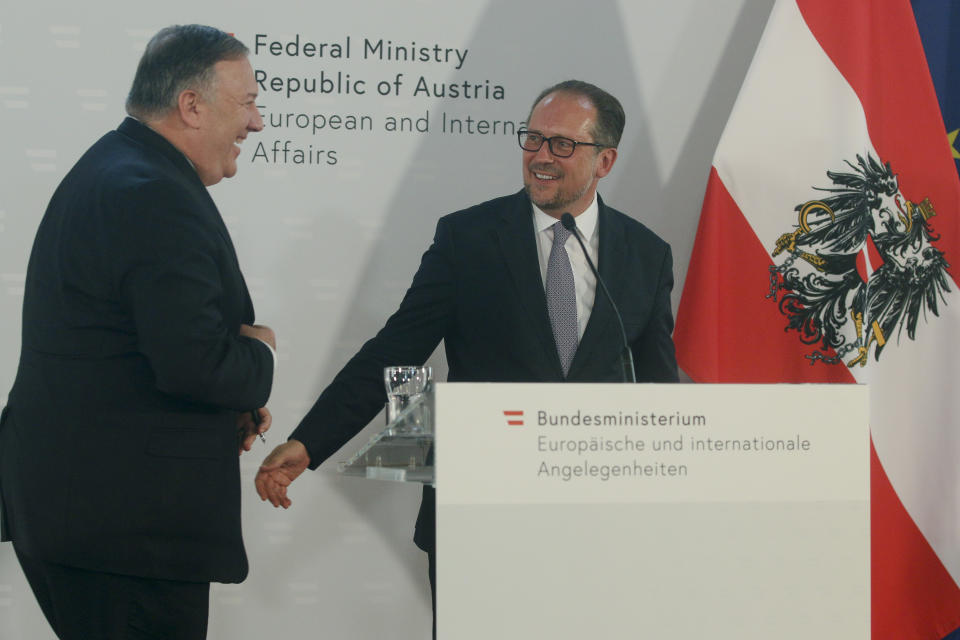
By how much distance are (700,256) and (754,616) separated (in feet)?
5.21

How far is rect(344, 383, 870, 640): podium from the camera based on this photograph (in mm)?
1471

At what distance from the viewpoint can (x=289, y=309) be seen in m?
2.98

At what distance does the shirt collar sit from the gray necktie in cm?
4

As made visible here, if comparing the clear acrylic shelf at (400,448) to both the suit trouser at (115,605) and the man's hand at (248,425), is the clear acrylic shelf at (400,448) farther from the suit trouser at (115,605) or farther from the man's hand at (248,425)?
the man's hand at (248,425)

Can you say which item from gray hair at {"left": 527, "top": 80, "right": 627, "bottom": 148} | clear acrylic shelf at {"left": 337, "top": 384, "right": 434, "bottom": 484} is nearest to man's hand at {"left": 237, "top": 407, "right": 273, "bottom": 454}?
clear acrylic shelf at {"left": 337, "top": 384, "right": 434, "bottom": 484}

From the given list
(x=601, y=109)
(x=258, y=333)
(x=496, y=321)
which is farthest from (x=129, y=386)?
(x=601, y=109)

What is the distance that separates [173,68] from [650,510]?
1377 millimetres

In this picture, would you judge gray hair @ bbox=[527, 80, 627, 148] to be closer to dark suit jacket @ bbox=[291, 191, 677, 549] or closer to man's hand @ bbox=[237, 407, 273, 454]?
dark suit jacket @ bbox=[291, 191, 677, 549]

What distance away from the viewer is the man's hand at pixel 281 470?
236 cm

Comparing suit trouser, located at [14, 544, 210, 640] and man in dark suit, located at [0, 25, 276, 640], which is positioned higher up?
man in dark suit, located at [0, 25, 276, 640]

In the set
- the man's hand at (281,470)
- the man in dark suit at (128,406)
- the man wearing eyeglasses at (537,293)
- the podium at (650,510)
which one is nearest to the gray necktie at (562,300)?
the man wearing eyeglasses at (537,293)

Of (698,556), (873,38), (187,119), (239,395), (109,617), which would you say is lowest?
(109,617)

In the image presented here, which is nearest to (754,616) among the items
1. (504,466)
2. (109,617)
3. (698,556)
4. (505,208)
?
(698,556)

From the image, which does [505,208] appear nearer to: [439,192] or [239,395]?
[439,192]
